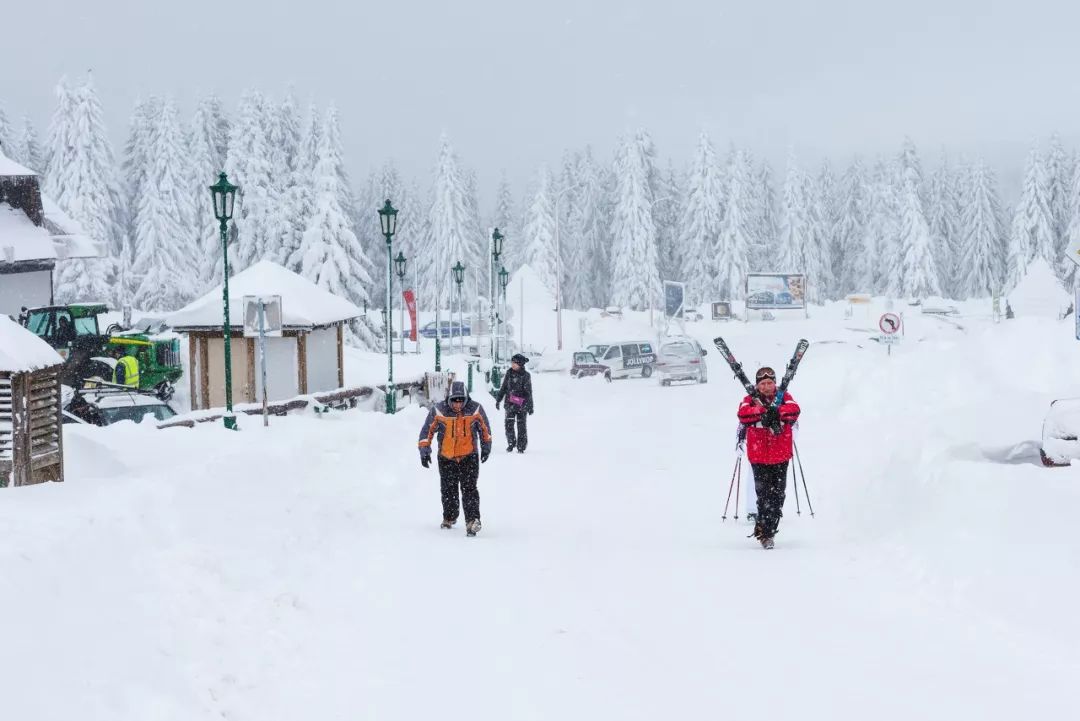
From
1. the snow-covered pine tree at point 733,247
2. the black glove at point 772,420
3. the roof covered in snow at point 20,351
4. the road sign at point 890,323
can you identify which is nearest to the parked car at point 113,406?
the roof covered in snow at point 20,351

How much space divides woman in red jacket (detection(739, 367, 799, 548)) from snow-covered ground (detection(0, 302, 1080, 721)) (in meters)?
A: 0.37

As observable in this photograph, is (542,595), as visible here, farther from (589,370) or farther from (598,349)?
(598,349)

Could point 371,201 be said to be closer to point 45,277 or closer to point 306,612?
point 45,277

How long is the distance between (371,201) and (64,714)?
104 meters

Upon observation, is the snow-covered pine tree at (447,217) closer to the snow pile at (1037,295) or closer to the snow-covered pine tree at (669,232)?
the snow-covered pine tree at (669,232)

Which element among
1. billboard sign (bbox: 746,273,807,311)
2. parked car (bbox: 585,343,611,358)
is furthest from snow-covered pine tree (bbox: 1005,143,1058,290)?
parked car (bbox: 585,343,611,358)

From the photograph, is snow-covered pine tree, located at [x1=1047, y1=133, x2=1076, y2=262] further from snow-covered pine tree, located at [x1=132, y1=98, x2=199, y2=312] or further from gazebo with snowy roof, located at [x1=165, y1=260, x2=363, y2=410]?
gazebo with snowy roof, located at [x1=165, y1=260, x2=363, y2=410]

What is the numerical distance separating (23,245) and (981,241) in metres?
81.4

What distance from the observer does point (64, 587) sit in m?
6.33

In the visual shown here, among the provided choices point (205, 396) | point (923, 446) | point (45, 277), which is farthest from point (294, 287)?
point (923, 446)

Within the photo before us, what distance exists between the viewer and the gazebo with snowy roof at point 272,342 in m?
28.0

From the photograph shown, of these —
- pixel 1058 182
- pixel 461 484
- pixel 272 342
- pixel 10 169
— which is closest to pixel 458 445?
pixel 461 484

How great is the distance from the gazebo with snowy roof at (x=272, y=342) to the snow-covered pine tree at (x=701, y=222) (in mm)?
61730

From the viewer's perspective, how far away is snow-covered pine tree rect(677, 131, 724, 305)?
89.6 meters
